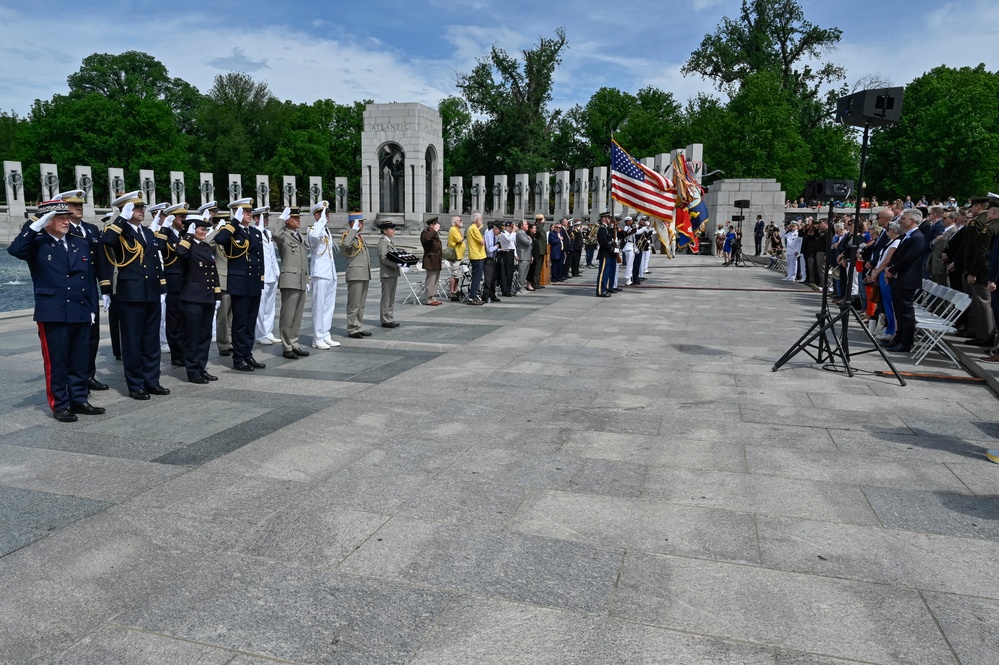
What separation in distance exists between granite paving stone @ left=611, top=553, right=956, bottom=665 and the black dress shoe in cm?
500

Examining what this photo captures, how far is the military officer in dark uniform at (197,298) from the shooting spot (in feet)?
25.2

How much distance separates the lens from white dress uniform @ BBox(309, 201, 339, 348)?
9992 mm

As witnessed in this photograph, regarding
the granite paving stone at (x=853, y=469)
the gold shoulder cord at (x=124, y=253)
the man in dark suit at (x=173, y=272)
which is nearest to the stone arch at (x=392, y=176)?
the man in dark suit at (x=173, y=272)

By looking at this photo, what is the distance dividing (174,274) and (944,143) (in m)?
54.8

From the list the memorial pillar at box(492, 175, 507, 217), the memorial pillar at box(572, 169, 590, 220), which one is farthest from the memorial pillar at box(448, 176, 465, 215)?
the memorial pillar at box(572, 169, 590, 220)

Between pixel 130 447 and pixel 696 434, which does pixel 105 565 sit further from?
pixel 696 434

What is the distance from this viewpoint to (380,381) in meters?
7.91

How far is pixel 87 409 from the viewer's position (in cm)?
638

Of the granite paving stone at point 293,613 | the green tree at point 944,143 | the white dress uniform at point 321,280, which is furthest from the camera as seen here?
the green tree at point 944,143

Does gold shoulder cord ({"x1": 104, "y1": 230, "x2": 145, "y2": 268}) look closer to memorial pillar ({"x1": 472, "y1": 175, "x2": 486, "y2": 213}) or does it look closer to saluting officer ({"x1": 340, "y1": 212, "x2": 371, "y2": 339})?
saluting officer ({"x1": 340, "y1": 212, "x2": 371, "y2": 339})

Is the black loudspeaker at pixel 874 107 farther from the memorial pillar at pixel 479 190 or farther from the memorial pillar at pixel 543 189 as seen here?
the memorial pillar at pixel 479 190

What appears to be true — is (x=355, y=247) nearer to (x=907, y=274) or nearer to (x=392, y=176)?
(x=907, y=274)

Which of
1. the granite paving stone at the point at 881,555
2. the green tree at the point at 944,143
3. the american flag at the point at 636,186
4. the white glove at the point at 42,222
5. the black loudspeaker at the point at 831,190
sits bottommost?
the granite paving stone at the point at 881,555

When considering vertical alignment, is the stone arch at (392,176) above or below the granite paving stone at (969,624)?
above
